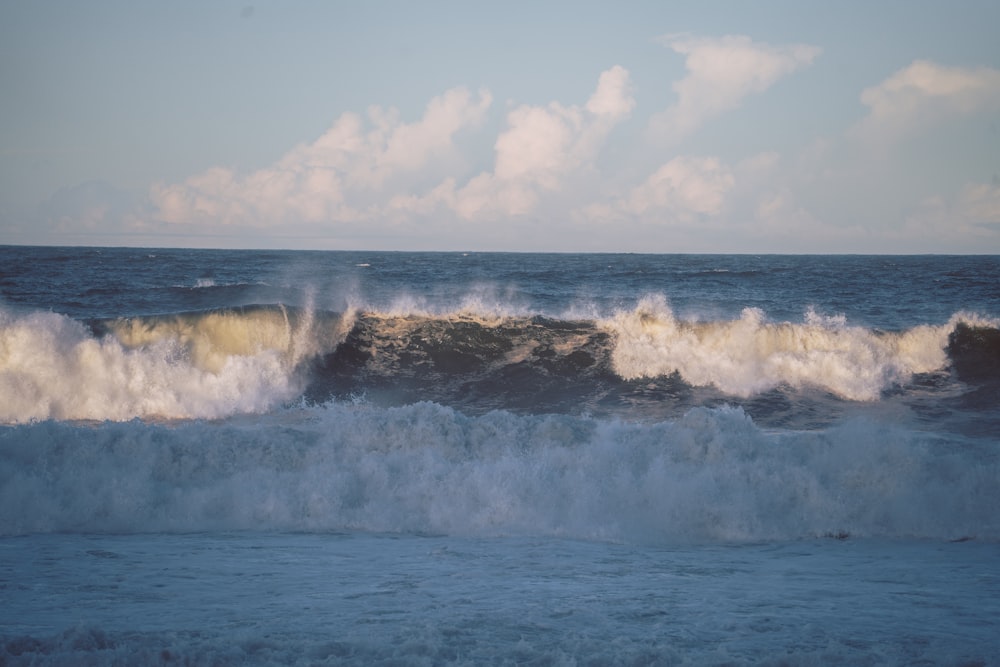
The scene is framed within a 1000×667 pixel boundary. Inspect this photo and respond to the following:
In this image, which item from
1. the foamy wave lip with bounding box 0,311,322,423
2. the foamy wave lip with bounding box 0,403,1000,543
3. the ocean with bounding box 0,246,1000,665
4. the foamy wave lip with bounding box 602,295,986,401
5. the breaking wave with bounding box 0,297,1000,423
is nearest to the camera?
the ocean with bounding box 0,246,1000,665

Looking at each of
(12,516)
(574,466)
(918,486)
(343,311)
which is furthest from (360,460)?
(343,311)

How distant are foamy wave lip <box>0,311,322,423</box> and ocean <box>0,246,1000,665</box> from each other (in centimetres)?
5

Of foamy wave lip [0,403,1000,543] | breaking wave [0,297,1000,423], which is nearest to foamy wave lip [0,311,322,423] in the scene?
breaking wave [0,297,1000,423]

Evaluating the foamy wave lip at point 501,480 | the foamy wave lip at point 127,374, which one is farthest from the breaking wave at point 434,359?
the foamy wave lip at point 501,480

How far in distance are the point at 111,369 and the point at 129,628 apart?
31.5 ft

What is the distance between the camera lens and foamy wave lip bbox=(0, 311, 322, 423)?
38.2 ft

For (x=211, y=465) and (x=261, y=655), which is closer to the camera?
(x=261, y=655)

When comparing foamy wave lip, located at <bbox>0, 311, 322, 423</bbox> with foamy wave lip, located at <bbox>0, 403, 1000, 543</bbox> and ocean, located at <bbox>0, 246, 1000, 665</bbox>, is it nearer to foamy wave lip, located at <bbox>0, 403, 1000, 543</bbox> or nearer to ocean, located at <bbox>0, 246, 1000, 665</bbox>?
ocean, located at <bbox>0, 246, 1000, 665</bbox>

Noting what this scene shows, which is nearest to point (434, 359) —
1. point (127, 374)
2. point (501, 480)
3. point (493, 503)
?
point (127, 374)

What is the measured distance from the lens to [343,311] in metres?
16.8

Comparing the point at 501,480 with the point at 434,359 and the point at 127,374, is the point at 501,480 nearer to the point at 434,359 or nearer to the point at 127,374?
the point at 434,359

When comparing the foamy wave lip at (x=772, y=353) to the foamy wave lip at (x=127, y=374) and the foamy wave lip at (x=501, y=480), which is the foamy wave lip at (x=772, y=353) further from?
the foamy wave lip at (x=127, y=374)

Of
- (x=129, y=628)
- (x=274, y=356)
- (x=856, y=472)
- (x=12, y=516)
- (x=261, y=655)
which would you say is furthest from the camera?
(x=274, y=356)

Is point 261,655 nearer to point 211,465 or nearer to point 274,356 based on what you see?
point 211,465
